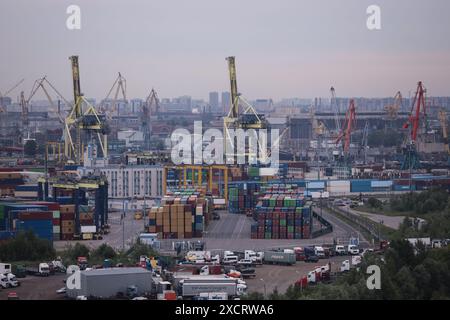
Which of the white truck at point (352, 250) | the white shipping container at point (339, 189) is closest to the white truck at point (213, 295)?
the white truck at point (352, 250)

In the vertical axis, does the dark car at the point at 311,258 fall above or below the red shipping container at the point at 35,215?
below

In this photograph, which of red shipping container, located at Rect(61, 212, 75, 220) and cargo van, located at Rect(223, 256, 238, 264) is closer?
cargo van, located at Rect(223, 256, 238, 264)

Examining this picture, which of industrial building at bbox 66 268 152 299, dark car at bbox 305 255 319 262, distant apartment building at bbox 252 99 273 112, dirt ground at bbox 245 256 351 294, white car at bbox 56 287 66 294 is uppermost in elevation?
distant apartment building at bbox 252 99 273 112

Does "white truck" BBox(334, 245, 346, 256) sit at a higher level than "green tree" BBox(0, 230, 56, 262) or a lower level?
lower

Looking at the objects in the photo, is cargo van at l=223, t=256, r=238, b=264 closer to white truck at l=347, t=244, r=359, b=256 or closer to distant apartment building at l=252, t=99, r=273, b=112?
white truck at l=347, t=244, r=359, b=256

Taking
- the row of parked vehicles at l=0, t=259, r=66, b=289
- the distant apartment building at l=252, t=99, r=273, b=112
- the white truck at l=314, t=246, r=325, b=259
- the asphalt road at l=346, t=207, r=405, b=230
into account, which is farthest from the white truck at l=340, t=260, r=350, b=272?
the distant apartment building at l=252, t=99, r=273, b=112

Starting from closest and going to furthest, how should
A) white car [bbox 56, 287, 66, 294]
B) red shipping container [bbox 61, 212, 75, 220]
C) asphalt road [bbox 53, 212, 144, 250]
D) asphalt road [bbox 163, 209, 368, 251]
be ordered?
white car [bbox 56, 287, 66, 294] < asphalt road [bbox 163, 209, 368, 251] < asphalt road [bbox 53, 212, 144, 250] < red shipping container [bbox 61, 212, 75, 220]

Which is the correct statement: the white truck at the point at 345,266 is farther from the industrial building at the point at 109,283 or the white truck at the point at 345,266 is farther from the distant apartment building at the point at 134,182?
the distant apartment building at the point at 134,182
